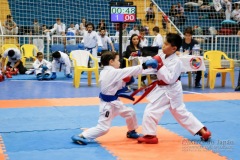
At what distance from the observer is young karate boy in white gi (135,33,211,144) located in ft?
19.0

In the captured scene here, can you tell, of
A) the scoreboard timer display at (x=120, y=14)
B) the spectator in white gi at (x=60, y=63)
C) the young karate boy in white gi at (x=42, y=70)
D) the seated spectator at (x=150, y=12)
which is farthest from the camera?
the seated spectator at (x=150, y=12)

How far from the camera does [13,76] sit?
572 inches

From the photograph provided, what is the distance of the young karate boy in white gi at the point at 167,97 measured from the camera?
579 cm

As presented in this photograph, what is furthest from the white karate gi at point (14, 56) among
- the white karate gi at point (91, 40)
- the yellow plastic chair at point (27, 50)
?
the white karate gi at point (91, 40)

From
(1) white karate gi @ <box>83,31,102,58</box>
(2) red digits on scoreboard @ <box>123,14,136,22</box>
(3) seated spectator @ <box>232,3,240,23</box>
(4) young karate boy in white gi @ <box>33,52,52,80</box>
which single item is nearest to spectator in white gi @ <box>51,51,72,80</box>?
(4) young karate boy in white gi @ <box>33,52,52,80</box>

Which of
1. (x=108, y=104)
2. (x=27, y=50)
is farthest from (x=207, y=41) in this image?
(x=108, y=104)

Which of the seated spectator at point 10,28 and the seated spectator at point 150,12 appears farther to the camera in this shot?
the seated spectator at point 150,12

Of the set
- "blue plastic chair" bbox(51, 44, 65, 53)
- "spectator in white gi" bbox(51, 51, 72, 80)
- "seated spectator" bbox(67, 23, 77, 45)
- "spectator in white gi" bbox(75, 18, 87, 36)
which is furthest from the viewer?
"spectator in white gi" bbox(75, 18, 87, 36)

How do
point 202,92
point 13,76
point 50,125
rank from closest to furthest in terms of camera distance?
point 50,125
point 202,92
point 13,76

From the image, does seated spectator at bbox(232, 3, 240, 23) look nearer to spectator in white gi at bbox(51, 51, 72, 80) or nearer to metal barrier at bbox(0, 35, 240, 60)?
metal barrier at bbox(0, 35, 240, 60)

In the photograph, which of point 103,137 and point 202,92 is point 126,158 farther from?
point 202,92

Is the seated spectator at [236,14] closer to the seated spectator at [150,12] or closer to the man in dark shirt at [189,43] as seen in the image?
the seated spectator at [150,12]

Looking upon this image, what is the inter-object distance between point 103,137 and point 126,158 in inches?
42.1

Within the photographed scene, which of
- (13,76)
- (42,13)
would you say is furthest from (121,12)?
(42,13)
